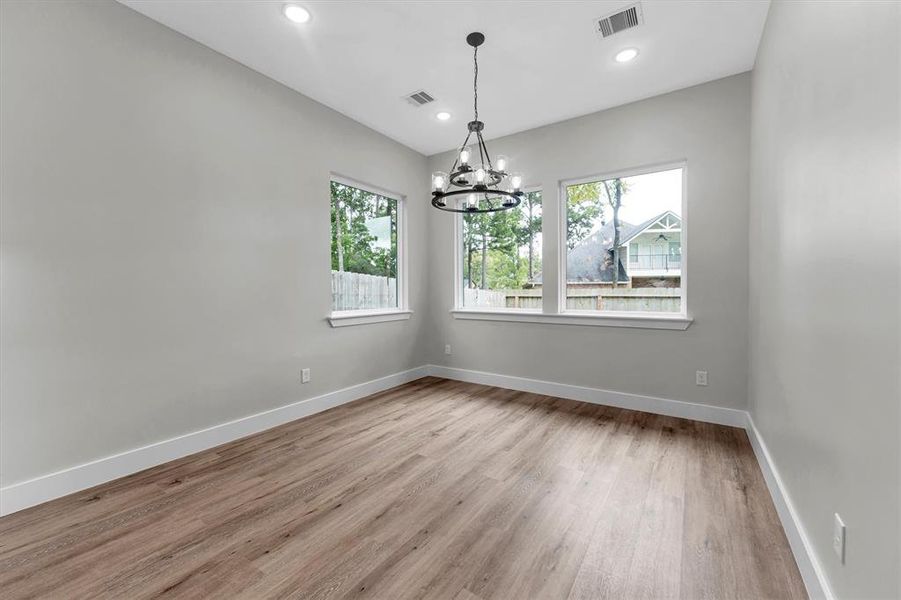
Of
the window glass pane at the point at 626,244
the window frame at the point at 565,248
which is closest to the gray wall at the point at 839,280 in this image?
the window frame at the point at 565,248

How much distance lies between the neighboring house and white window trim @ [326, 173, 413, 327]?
1.97m

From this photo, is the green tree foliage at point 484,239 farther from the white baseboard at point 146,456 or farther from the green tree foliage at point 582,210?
the white baseboard at point 146,456

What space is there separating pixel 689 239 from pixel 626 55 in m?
1.63

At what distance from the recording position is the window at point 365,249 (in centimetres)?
390

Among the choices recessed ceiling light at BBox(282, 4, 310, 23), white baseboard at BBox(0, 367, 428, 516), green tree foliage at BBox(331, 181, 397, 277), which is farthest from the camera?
green tree foliage at BBox(331, 181, 397, 277)

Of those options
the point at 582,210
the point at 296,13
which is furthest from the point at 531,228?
the point at 296,13

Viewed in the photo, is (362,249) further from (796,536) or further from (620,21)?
(796,536)

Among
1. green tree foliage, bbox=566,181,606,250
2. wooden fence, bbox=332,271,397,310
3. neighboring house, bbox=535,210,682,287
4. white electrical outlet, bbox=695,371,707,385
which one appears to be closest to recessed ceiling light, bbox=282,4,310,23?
wooden fence, bbox=332,271,397,310

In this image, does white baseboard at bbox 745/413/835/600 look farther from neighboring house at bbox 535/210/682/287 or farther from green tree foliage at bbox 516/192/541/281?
green tree foliage at bbox 516/192/541/281

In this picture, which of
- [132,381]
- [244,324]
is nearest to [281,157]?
[244,324]

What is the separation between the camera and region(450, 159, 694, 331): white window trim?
3.44 metres

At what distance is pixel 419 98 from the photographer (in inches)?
138

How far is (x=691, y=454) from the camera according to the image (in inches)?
105

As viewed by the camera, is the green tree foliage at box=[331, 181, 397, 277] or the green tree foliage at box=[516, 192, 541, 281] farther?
the green tree foliage at box=[516, 192, 541, 281]
